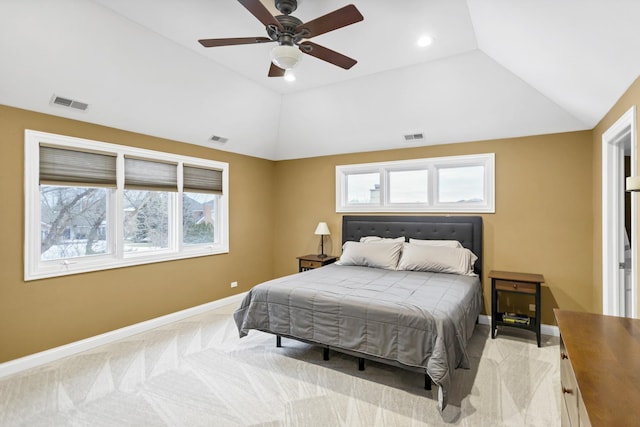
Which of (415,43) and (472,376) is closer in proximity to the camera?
(472,376)

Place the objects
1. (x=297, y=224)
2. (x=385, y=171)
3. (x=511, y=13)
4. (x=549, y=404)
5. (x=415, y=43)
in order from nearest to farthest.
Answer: (x=511, y=13)
(x=549, y=404)
(x=415, y=43)
(x=385, y=171)
(x=297, y=224)

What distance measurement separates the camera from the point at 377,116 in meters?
4.36

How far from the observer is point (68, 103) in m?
3.12

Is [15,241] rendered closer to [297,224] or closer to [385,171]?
[297,224]

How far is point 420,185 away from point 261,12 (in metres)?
3.45

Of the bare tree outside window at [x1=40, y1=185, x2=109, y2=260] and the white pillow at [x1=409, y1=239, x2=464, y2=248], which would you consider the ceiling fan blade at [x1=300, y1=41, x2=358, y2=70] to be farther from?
the bare tree outside window at [x1=40, y1=185, x2=109, y2=260]

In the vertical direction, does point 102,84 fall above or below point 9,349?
above

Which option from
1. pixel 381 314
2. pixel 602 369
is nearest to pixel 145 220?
pixel 381 314

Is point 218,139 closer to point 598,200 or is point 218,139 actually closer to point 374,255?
point 374,255

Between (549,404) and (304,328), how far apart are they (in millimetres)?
1974

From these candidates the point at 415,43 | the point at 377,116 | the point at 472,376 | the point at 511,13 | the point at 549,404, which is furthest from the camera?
the point at 377,116

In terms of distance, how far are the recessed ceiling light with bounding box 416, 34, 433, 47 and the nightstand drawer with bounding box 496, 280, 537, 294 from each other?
8.70ft

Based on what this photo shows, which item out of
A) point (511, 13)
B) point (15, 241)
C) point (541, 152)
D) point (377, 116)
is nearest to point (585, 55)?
point (511, 13)

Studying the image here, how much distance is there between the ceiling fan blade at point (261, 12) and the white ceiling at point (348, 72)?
54 centimetres
